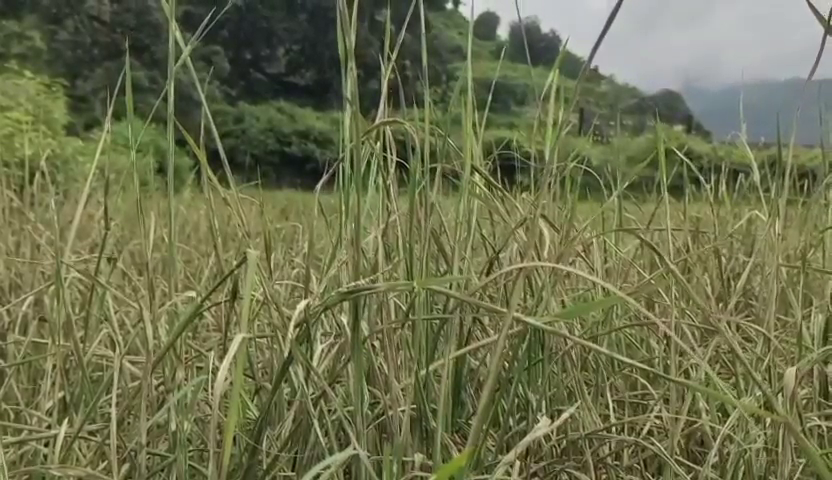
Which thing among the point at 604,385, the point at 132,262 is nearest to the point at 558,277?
the point at 604,385

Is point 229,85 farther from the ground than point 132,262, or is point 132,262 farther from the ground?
point 229,85

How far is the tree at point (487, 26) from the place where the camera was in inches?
21.4

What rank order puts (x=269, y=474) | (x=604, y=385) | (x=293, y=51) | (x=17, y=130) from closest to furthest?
1. (x=269, y=474)
2. (x=604, y=385)
3. (x=17, y=130)
4. (x=293, y=51)

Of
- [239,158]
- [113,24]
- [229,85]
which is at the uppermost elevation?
[113,24]

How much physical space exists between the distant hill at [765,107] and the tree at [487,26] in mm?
189

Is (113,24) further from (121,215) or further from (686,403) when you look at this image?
(686,403)

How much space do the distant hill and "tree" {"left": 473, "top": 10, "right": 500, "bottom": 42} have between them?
19cm

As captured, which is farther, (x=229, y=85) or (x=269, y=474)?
(x=229, y=85)

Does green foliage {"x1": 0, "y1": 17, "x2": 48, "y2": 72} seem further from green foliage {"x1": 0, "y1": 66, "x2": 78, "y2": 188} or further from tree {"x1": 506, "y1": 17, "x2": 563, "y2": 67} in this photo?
tree {"x1": 506, "y1": 17, "x2": 563, "y2": 67}

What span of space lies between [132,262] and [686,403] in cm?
57

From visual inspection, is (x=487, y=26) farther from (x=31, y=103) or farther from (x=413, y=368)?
(x=31, y=103)

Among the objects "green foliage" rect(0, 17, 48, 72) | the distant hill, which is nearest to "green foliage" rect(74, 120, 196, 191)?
the distant hill

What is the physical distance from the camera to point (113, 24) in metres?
4.09

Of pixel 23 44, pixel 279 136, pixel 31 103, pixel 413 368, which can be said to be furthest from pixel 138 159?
pixel 279 136
